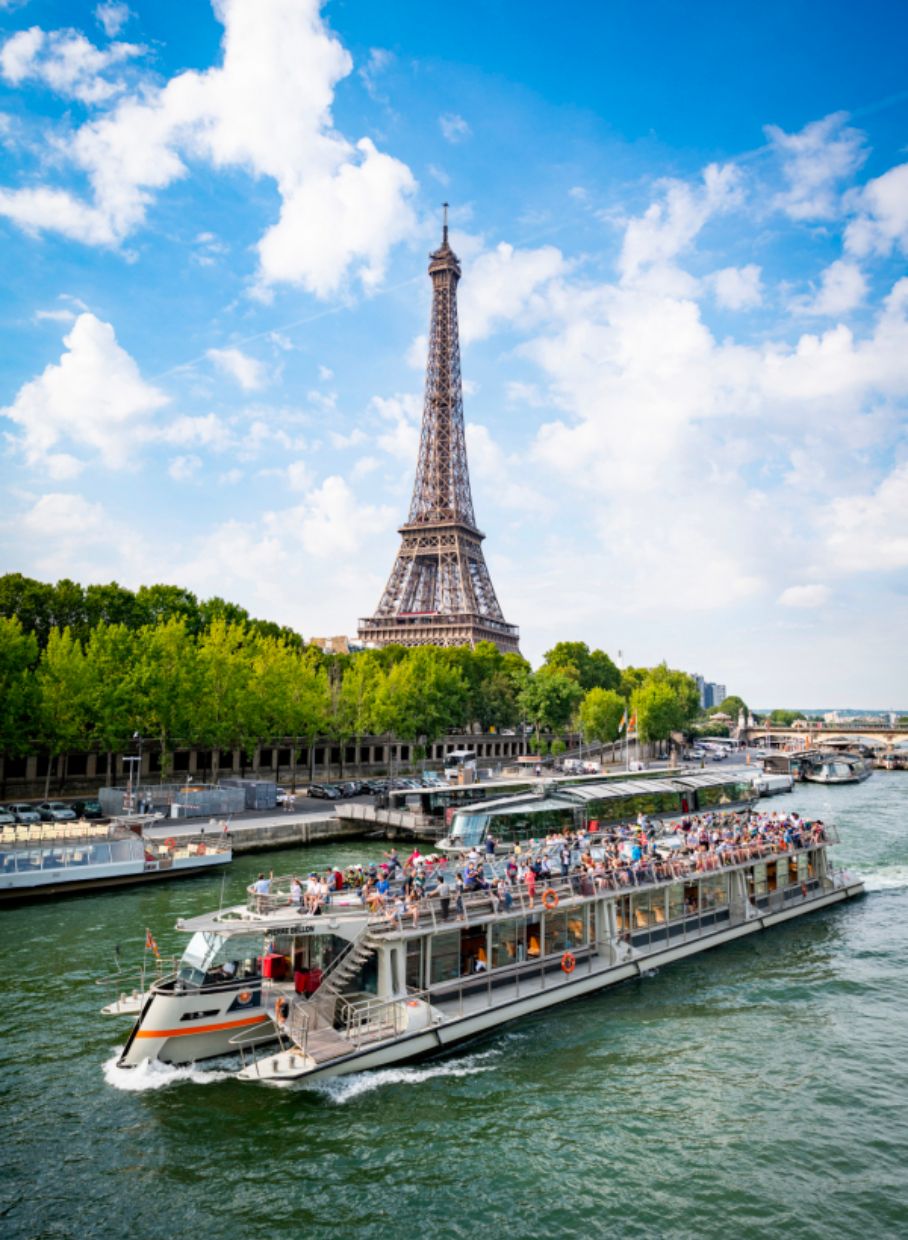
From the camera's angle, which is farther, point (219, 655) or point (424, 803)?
point (219, 655)

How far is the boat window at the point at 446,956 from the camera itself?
22.9 metres

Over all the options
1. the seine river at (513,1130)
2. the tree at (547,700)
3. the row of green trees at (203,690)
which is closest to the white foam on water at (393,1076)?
the seine river at (513,1130)

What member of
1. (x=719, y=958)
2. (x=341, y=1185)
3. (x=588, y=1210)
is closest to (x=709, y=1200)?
(x=588, y=1210)

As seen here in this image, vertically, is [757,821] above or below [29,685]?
below

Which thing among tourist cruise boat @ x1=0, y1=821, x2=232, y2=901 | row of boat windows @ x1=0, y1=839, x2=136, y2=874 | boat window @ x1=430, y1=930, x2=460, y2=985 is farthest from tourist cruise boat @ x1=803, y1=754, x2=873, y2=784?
boat window @ x1=430, y1=930, x2=460, y2=985

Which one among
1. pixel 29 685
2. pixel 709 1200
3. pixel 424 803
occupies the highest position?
pixel 29 685

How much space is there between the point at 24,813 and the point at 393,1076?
3560 centimetres

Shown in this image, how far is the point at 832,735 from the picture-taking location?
171m

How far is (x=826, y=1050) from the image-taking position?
22.2m

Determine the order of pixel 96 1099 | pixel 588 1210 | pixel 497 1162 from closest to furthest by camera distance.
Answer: pixel 588 1210, pixel 497 1162, pixel 96 1099

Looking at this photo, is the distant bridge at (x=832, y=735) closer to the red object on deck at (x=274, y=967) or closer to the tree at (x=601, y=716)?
the tree at (x=601, y=716)

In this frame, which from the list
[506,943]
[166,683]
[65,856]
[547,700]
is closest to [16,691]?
[166,683]

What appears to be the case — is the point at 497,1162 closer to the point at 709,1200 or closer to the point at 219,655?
the point at 709,1200

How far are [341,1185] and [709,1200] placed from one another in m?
6.57
